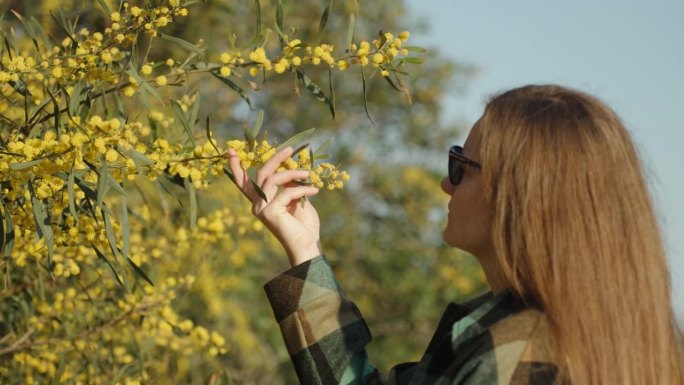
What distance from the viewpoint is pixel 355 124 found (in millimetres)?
9414

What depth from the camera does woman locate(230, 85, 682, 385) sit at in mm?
1508

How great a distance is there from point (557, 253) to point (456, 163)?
283 mm

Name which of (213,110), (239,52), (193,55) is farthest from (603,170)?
(213,110)

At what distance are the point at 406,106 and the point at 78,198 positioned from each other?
768cm

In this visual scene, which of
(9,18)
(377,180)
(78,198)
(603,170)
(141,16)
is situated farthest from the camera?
(377,180)

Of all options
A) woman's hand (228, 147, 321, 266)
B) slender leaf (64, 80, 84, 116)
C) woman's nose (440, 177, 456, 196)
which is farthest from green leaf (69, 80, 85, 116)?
woman's nose (440, 177, 456, 196)

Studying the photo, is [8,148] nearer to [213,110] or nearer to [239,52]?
[239,52]

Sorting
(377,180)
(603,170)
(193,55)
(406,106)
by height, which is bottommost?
(377,180)

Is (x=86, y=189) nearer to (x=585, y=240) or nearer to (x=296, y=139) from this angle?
(x=296, y=139)

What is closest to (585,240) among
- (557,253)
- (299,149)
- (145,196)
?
(557,253)

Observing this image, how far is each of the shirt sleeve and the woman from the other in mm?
139

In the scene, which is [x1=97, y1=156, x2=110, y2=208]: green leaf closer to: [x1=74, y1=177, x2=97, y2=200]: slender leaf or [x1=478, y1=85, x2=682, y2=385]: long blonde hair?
[x1=74, y1=177, x2=97, y2=200]: slender leaf

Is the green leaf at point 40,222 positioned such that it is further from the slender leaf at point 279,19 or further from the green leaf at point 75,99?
the slender leaf at point 279,19

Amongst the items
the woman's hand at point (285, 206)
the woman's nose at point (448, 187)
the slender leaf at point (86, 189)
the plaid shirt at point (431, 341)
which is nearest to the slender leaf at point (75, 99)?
the slender leaf at point (86, 189)
